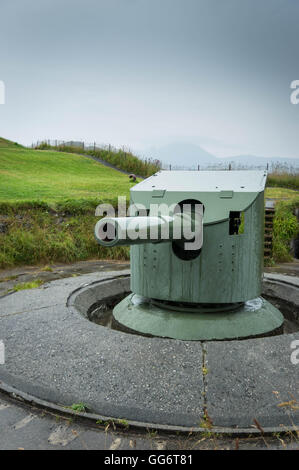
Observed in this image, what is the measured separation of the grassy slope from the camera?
40.9 ft

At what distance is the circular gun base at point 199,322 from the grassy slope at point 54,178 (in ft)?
24.4

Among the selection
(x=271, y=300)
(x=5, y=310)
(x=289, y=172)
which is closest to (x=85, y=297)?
(x=5, y=310)

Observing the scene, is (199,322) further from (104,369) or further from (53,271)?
(53,271)

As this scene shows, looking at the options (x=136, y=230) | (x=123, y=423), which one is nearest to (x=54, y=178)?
(x=136, y=230)

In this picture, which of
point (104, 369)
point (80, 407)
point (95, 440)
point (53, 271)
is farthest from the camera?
point (53, 271)

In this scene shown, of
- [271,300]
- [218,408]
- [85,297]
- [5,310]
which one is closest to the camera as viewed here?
[218,408]

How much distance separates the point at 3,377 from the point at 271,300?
3.75 metres

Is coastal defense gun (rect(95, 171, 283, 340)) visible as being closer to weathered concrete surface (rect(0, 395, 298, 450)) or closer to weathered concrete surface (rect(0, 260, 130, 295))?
weathered concrete surface (rect(0, 395, 298, 450))

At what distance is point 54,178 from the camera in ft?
58.4

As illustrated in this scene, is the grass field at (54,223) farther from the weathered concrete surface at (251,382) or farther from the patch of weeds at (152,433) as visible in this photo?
the patch of weeds at (152,433)

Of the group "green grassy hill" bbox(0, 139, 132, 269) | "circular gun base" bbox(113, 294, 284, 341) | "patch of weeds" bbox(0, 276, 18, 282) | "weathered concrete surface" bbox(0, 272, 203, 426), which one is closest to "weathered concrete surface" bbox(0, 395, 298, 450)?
"weathered concrete surface" bbox(0, 272, 203, 426)

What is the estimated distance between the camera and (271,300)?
18.7 feet

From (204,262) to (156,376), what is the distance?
128 centimetres
